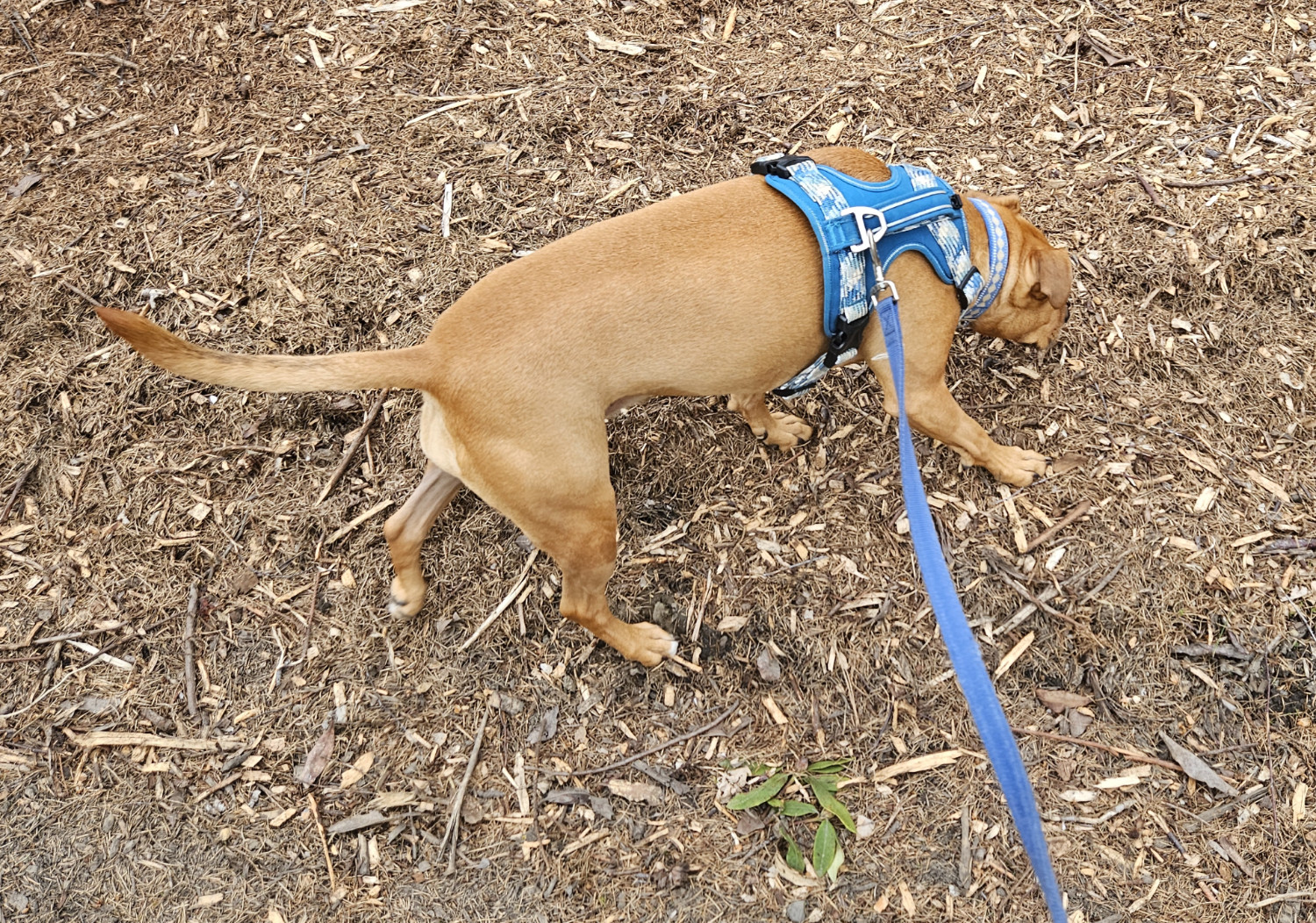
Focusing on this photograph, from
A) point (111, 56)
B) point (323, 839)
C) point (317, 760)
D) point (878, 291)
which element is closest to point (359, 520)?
point (317, 760)

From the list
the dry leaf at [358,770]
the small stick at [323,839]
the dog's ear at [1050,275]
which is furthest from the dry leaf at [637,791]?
the dog's ear at [1050,275]

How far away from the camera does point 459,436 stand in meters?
2.89

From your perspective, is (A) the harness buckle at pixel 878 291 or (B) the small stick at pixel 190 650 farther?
(B) the small stick at pixel 190 650

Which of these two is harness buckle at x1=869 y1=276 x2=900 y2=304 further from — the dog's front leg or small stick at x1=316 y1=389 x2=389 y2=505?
small stick at x1=316 y1=389 x2=389 y2=505

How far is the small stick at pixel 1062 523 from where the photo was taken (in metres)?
3.80

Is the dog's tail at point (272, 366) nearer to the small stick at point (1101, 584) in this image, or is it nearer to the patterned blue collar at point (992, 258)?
the patterned blue collar at point (992, 258)

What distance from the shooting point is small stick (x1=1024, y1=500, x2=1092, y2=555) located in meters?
3.80

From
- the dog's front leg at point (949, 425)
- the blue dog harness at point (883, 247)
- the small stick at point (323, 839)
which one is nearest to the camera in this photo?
the blue dog harness at point (883, 247)

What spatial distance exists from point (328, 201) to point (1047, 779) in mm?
4202

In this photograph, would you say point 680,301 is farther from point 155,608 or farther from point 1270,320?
point 1270,320

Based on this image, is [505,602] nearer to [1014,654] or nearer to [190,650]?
[190,650]

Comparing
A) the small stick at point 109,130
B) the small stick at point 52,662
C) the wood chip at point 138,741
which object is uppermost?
the small stick at point 109,130

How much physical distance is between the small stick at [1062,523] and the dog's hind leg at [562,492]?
5.97 feet

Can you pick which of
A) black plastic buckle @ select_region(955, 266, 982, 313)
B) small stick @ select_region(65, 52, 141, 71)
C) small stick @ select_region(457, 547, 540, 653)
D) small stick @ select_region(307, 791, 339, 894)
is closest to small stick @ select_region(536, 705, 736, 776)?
small stick @ select_region(457, 547, 540, 653)
